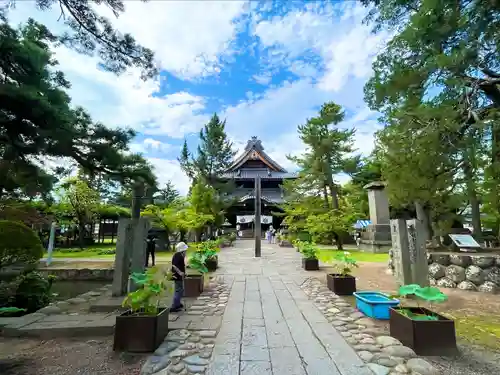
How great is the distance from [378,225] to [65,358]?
53.2 feet

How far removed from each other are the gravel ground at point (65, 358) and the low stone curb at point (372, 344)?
259cm

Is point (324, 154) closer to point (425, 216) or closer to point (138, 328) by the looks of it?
point (425, 216)

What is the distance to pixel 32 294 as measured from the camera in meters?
6.83

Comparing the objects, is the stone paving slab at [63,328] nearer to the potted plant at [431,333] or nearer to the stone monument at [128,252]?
the stone monument at [128,252]

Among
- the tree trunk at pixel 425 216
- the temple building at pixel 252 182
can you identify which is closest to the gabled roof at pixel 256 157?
the temple building at pixel 252 182

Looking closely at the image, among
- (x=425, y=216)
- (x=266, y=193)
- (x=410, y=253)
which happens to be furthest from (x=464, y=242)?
(x=266, y=193)

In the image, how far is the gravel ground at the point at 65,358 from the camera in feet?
9.89

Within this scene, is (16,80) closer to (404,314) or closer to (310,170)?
(404,314)

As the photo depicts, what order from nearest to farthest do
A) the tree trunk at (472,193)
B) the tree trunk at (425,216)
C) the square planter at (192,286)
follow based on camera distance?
1. the square planter at (192,286)
2. the tree trunk at (472,193)
3. the tree trunk at (425,216)

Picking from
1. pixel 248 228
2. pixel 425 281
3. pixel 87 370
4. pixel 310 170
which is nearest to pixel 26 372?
pixel 87 370

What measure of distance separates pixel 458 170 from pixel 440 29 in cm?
487

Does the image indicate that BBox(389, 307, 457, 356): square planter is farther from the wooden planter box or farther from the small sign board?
the wooden planter box

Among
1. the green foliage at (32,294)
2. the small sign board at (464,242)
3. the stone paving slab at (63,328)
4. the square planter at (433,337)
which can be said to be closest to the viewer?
the square planter at (433,337)

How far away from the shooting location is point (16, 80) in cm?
556
